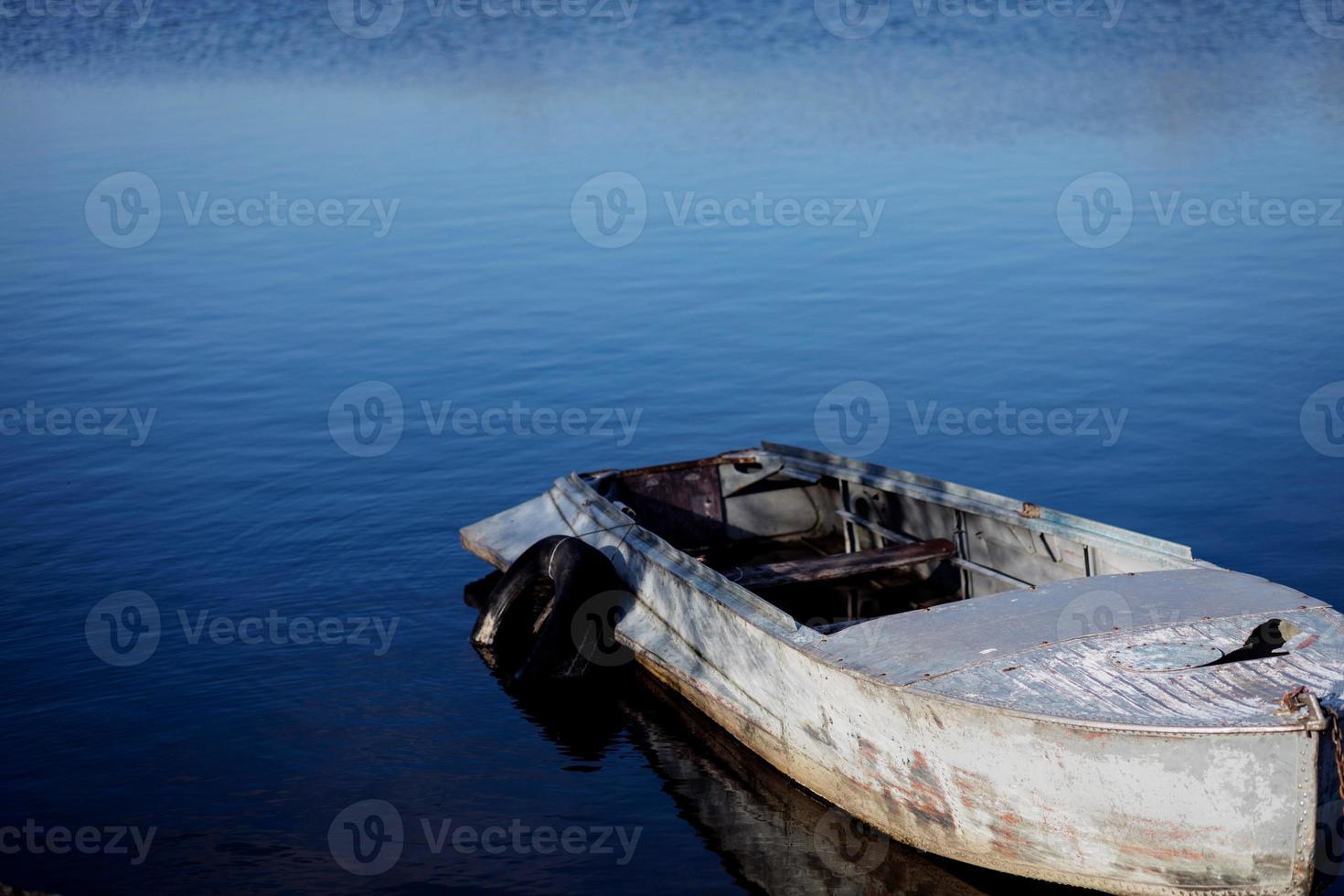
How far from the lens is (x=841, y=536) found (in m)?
13.6

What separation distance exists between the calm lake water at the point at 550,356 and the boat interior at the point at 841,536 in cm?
189

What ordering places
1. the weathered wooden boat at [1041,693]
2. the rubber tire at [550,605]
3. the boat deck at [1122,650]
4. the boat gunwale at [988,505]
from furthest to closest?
the rubber tire at [550,605]
the boat gunwale at [988,505]
the boat deck at [1122,650]
the weathered wooden boat at [1041,693]

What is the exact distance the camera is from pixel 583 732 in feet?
36.1

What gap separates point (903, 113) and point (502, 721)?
2580 centimetres

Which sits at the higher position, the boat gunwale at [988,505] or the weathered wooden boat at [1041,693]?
the boat gunwale at [988,505]

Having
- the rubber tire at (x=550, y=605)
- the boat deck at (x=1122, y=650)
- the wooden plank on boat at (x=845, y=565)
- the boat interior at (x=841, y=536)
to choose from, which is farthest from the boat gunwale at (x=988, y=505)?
the rubber tire at (x=550, y=605)

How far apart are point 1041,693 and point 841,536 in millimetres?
5701

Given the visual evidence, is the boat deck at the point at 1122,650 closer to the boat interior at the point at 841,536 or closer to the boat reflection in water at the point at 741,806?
the boat interior at the point at 841,536

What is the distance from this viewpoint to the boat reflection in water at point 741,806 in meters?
8.72

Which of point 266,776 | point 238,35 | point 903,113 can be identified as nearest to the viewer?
point 266,776

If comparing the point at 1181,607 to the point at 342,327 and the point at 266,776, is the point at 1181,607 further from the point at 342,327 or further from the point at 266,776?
the point at 342,327

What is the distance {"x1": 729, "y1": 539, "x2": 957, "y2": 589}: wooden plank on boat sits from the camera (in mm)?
11469

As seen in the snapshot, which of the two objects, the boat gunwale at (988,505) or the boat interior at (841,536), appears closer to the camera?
the boat gunwale at (988,505)

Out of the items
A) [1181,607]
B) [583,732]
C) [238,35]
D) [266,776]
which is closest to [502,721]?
[583,732]
